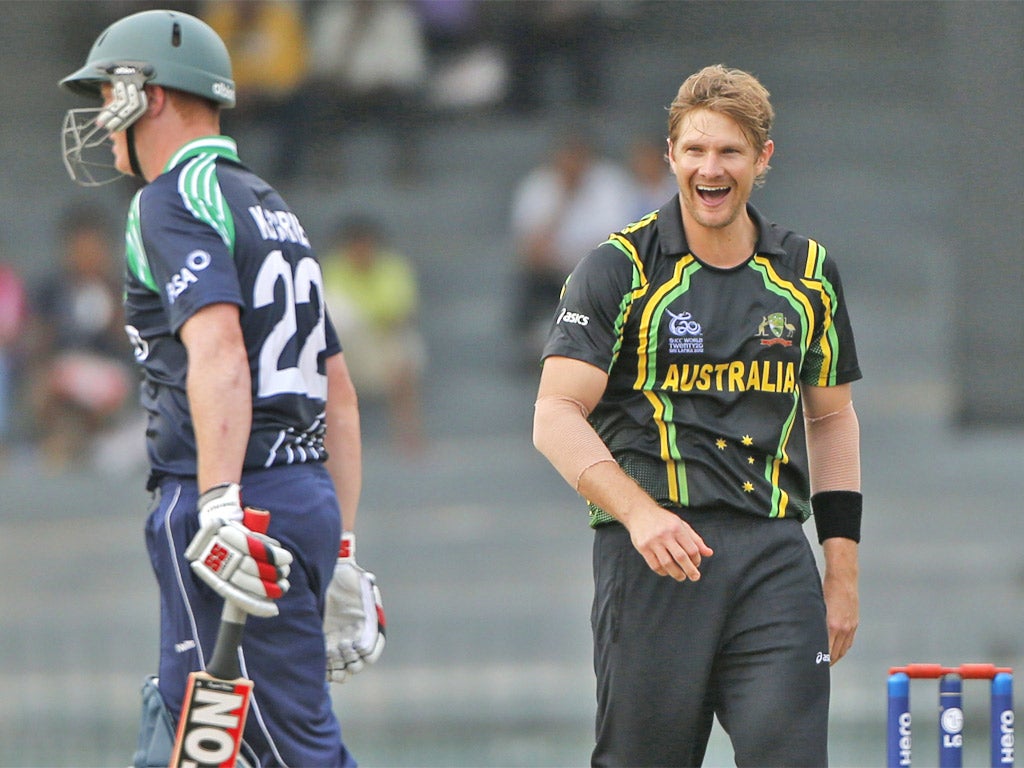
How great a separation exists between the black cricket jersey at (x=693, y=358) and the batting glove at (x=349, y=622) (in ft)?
1.91

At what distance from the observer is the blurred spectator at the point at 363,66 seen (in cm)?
1252

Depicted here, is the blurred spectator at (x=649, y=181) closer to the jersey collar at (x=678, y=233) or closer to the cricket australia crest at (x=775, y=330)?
the jersey collar at (x=678, y=233)

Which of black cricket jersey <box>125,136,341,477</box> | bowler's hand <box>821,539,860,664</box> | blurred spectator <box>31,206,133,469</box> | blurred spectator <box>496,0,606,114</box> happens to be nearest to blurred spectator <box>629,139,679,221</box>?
blurred spectator <box>496,0,606,114</box>

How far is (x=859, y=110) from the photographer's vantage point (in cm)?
1313

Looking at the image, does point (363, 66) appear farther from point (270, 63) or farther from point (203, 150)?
point (203, 150)

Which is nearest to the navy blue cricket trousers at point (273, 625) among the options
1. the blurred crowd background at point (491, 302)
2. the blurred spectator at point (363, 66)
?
the blurred crowd background at point (491, 302)

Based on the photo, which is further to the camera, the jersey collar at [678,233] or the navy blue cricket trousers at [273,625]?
the jersey collar at [678,233]

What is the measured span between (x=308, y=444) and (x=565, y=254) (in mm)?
7256

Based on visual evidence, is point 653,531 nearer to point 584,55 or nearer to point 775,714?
point 775,714

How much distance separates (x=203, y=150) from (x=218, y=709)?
1192mm

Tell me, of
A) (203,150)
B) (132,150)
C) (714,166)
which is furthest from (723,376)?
(132,150)

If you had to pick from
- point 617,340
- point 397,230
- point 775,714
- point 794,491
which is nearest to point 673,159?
point 617,340

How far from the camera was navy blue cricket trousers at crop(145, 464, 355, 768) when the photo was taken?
369 centimetres

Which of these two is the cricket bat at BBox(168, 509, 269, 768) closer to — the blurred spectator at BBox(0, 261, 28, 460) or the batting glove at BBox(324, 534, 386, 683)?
the batting glove at BBox(324, 534, 386, 683)
